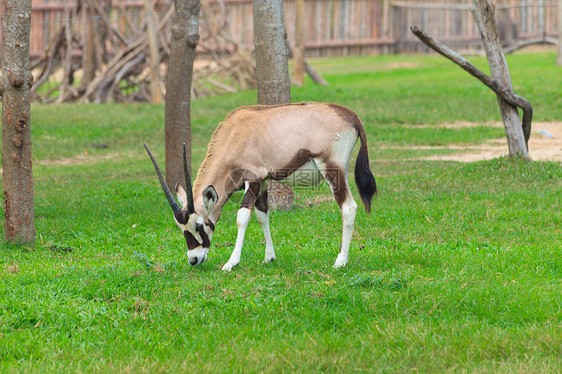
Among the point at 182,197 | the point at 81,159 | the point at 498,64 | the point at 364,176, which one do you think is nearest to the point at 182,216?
the point at 182,197

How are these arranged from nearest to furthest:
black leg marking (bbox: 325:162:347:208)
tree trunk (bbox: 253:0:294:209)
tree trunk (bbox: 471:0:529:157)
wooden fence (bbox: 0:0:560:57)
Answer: black leg marking (bbox: 325:162:347:208) < tree trunk (bbox: 253:0:294:209) < tree trunk (bbox: 471:0:529:157) < wooden fence (bbox: 0:0:560:57)

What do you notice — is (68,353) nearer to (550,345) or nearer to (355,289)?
(355,289)

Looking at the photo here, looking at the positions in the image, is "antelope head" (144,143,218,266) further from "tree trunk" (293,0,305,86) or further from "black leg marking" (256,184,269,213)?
"tree trunk" (293,0,305,86)

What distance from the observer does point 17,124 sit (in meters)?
7.88

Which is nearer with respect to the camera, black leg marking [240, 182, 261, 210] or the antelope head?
the antelope head

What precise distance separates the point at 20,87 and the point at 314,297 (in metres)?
4.15

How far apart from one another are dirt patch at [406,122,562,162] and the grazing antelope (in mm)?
6699

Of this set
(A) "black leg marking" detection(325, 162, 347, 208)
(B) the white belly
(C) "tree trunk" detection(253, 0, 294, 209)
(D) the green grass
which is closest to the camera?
(D) the green grass

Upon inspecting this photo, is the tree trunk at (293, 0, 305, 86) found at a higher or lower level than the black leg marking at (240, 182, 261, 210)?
higher

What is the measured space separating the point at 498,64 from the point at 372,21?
2043 cm

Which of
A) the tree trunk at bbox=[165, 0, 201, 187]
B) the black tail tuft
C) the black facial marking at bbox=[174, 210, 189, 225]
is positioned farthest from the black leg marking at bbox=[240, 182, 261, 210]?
the tree trunk at bbox=[165, 0, 201, 187]

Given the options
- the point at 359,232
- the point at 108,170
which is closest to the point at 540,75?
the point at 108,170

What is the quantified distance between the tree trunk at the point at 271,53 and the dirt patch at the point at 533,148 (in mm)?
5090

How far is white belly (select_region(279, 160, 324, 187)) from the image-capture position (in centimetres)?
688
